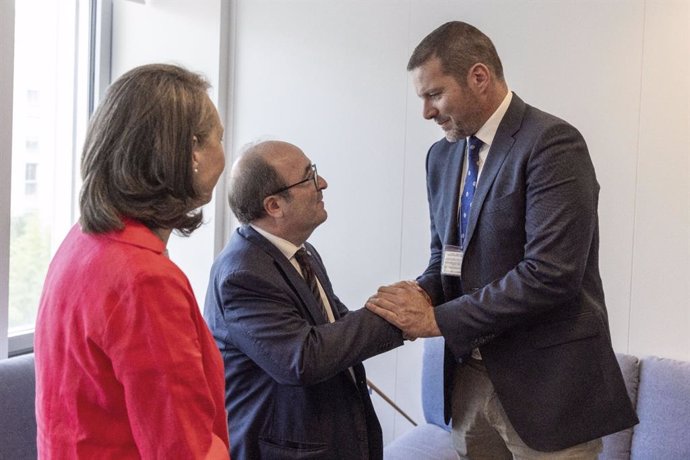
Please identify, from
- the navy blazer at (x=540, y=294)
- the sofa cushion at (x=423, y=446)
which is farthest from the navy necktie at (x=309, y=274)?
the sofa cushion at (x=423, y=446)

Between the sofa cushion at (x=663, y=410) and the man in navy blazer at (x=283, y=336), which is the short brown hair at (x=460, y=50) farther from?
the sofa cushion at (x=663, y=410)

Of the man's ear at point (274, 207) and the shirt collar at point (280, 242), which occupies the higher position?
the man's ear at point (274, 207)

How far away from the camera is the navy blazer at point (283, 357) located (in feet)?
5.68

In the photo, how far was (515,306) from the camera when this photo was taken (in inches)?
70.4

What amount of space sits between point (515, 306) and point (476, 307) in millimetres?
98

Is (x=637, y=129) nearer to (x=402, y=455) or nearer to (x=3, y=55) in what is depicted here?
(x=402, y=455)

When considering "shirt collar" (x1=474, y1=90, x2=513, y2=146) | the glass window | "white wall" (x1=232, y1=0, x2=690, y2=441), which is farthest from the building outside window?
"shirt collar" (x1=474, y1=90, x2=513, y2=146)

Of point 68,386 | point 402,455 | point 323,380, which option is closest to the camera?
point 68,386

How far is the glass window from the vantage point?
325 cm

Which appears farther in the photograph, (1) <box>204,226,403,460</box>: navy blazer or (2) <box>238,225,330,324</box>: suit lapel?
(2) <box>238,225,330,324</box>: suit lapel

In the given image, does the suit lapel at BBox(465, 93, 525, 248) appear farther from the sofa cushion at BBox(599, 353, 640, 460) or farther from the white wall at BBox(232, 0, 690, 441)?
the sofa cushion at BBox(599, 353, 640, 460)

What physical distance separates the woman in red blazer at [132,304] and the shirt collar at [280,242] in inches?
27.6

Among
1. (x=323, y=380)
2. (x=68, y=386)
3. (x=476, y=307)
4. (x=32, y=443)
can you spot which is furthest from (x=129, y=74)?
(x=32, y=443)

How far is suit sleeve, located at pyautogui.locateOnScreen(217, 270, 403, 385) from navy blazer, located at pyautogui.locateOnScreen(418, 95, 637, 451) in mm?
281
